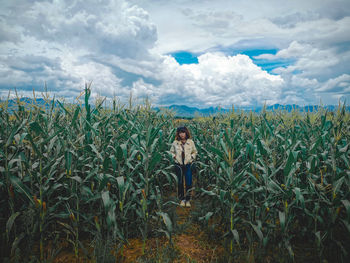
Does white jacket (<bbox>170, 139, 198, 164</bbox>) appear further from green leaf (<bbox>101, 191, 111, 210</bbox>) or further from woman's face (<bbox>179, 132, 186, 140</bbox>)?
green leaf (<bbox>101, 191, 111, 210</bbox>)

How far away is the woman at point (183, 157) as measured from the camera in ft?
16.2

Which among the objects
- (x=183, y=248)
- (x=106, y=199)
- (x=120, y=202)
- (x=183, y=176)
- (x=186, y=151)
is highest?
(x=186, y=151)

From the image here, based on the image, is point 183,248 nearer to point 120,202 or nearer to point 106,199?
point 120,202

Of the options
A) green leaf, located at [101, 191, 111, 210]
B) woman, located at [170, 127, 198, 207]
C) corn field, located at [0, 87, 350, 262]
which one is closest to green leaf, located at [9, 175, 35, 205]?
corn field, located at [0, 87, 350, 262]

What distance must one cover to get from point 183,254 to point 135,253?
2.47 ft

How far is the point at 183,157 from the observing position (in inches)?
195

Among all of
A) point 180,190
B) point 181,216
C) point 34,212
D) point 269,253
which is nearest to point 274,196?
point 269,253

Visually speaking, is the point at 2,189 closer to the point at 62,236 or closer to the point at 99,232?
the point at 62,236

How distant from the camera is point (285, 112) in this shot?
6.91 metres

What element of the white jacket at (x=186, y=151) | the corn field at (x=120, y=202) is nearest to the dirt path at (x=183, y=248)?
the corn field at (x=120, y=202)

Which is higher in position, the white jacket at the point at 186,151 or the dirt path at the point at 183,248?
the white jacket at the point at 186,151

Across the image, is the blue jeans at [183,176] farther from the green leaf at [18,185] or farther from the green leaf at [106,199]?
the green leaf at [18,185]

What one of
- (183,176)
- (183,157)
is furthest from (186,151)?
(183,176)

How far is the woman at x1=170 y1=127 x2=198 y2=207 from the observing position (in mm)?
4934
